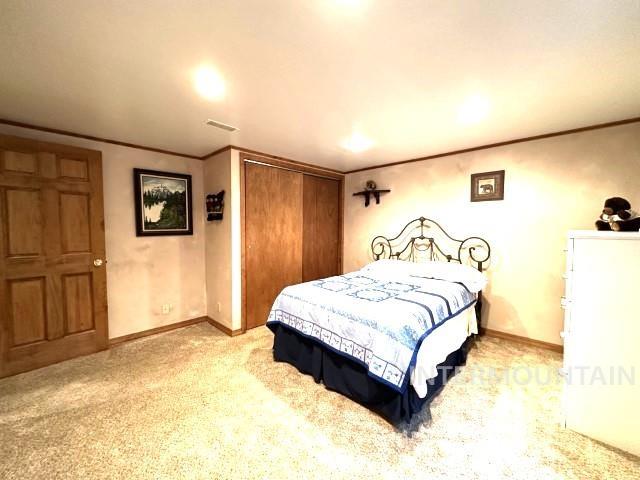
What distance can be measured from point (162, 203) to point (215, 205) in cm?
70

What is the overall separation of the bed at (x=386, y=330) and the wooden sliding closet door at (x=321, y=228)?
4.06 ft

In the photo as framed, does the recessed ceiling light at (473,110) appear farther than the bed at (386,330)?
Yes

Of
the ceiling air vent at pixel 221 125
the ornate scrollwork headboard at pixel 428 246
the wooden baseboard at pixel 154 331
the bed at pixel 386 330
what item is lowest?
the wooden baseboard at pixel 154 331

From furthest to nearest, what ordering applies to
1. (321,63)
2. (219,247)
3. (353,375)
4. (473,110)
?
1. (219,247)
2. (473,110)
3. (353,375)
4. (321,63)

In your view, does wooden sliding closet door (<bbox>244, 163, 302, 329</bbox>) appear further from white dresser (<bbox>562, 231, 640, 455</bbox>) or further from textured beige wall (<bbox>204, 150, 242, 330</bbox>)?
white dresser (<bbox>562, 231, 640, 455</bbox>)

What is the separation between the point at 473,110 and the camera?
7.29ft

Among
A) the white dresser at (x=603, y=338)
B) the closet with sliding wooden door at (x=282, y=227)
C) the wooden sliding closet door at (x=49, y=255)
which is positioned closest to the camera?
the white dresser at (x=603, y=338)

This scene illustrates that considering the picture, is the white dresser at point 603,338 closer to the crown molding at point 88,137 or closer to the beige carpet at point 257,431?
the beige carpet at point 257,431

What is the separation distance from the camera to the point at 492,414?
1896 mm

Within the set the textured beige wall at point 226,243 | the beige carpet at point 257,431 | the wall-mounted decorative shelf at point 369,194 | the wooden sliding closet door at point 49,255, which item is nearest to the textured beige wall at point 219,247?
the textured beige wall at point 226,243

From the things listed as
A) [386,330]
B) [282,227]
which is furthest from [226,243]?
[386,330]

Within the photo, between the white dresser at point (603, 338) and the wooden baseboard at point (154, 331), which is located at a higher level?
the white dresser at point (603, 338)

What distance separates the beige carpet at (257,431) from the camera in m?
1.47

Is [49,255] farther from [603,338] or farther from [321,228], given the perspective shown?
[603,338]
